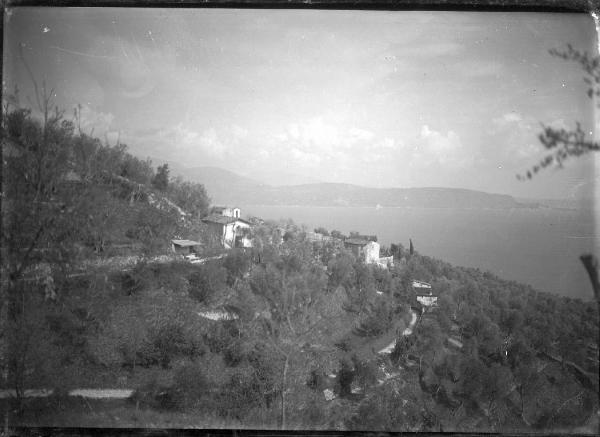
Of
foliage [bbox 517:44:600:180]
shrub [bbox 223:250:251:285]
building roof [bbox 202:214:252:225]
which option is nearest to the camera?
foliage [bbox 517:44:600:180]

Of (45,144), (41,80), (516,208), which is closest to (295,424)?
(516,208)

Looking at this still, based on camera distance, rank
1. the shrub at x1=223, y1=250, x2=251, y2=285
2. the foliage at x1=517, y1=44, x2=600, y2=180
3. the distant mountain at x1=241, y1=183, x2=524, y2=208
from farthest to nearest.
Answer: the shrub at x1=223, y1=250, x2=251, y2=285 < the distant mountain at x1=241, y1=183, x2=524, y2=208 < the foliage at x1=517, y1=44, x2=600, y2=180

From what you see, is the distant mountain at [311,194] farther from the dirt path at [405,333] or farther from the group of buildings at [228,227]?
the dirt path at [405,333]

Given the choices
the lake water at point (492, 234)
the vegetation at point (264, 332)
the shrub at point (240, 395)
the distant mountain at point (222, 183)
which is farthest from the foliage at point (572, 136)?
the shrub at point (240, 395)

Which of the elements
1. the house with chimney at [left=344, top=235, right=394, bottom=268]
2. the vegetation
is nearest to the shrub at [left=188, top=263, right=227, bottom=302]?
the vegetation

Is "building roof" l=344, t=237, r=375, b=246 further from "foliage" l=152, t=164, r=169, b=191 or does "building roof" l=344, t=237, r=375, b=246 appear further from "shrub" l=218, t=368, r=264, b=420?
"foliage" l=152, t=164, r=169, b=191

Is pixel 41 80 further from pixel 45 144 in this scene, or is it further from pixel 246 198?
pixel 246 198
